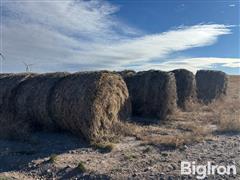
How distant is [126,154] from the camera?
9828mm

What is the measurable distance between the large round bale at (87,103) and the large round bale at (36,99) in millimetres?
302

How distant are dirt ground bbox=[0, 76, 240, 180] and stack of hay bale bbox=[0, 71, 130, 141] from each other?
0.48 meters

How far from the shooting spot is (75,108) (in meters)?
11.3

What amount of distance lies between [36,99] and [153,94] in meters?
4.71

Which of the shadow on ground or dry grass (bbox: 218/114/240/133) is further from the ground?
dry grass (bbox: 218/114/240/133)

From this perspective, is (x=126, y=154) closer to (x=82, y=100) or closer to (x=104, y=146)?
(x=104, y=146)

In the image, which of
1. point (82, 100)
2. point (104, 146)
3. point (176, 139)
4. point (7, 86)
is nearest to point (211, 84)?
point (7, 86)

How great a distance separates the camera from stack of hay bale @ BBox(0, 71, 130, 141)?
11266 millimetres

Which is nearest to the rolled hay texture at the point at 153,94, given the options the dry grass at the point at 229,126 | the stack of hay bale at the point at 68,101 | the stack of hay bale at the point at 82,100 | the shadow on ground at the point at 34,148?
the stack of hay bale at the point at 82,100

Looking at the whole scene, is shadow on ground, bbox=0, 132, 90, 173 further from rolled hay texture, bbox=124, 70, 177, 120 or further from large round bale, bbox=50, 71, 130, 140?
rolled hay texture, bbox=124, 70, 177, 120

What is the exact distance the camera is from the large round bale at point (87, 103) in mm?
11141

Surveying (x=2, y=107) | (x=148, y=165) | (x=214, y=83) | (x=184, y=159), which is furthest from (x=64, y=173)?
(x=214, y=83)

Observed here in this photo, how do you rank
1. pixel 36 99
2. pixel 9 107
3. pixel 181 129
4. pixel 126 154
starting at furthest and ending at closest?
pixel 9 107 < pixel 181 129 < pixel 36 99 < pixel 126 154

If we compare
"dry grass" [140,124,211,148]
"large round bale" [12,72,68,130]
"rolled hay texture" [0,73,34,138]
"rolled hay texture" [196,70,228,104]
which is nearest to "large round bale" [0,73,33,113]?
"rolled hay texture" [0,73,34,138]
